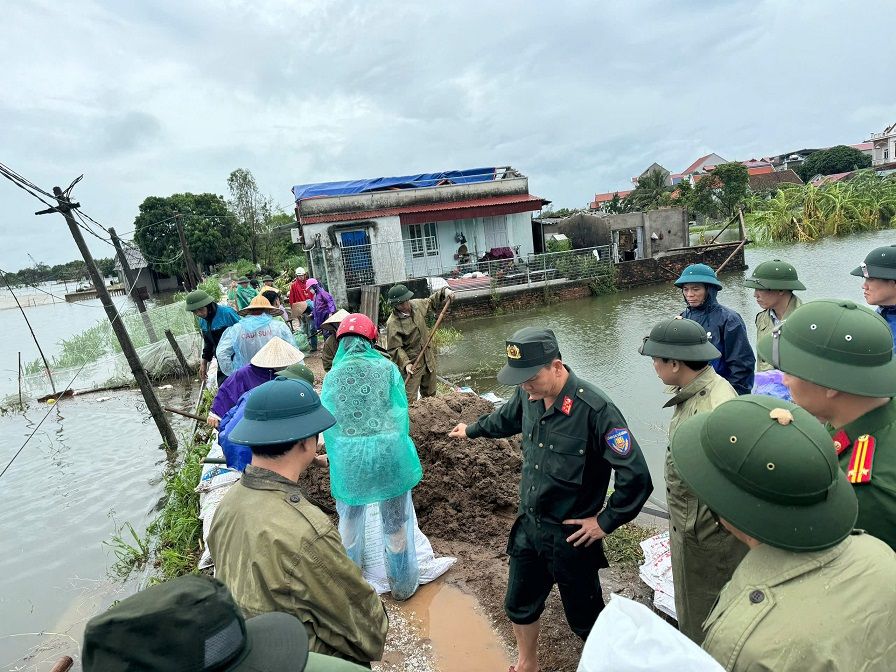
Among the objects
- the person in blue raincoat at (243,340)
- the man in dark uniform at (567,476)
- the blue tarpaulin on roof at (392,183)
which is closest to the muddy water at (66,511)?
the person in blue raincoat at (243,340)

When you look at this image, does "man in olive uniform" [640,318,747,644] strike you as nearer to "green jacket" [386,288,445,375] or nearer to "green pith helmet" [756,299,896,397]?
"green pith helmet" [756,299,896,397]

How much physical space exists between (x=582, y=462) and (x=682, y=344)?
0.65 meters

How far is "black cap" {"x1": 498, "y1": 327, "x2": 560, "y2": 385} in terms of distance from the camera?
213cm

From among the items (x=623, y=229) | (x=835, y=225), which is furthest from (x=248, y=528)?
(x=835, y=225)

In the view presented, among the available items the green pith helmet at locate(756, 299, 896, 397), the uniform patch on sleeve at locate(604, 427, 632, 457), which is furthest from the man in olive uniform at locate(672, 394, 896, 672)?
the uniform patch on sleeve at locate(604, 427, 632, 457)

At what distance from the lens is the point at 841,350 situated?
62.1 inches

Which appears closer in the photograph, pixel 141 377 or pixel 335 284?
pixel 141 377

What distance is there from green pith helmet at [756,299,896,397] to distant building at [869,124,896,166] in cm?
7688

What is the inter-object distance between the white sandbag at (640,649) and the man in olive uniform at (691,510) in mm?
1049

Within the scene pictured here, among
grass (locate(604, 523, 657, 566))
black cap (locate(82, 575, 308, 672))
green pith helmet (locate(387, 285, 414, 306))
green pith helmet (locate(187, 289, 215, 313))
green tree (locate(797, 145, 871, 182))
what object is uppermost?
green tree (locate(797, 145, 871, 182))

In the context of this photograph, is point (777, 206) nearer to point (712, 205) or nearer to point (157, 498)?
point (712, 205)

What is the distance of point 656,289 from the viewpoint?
17797 millimetres

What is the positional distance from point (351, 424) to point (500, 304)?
14.1 metres

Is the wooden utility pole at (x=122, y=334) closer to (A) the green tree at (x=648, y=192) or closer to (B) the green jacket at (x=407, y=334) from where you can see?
(B) the green jacket at (x=407, y=334)
